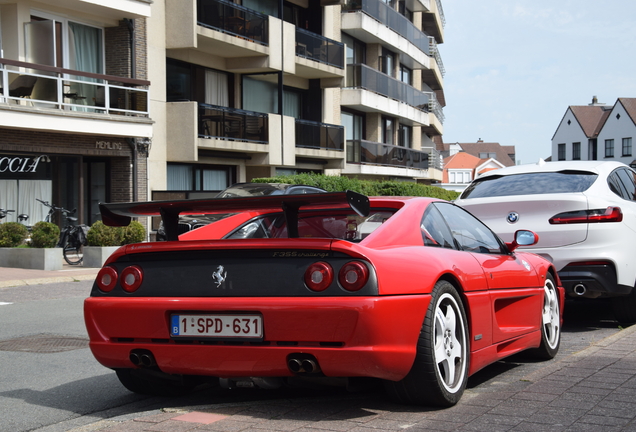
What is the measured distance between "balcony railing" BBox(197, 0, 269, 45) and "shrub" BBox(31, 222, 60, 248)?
35.3 feet

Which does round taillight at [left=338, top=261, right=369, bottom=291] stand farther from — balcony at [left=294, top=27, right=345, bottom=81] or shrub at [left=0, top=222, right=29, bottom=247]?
balcony at [left=294, top=27, right=345, bottom=81]

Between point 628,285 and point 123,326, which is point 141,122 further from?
point 123,326

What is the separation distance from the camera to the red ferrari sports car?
4289 mm

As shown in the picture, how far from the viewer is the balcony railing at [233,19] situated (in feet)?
85.9

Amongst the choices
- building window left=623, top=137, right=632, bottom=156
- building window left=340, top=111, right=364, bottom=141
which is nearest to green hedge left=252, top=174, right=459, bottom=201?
building window left=340, top=111, right=364, bottom=141

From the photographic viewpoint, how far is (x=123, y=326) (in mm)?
4754

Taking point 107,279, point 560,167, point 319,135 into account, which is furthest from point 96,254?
point 319,135

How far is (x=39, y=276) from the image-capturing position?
1544 cm

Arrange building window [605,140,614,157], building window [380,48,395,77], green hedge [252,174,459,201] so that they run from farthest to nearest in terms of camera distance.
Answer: building window [605,140,614,157], building window [380,48,395,77], green hedge [252,174,459,201]

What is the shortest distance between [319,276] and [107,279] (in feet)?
4.51

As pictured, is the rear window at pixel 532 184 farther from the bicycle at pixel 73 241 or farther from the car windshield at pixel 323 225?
the bicycle at pixel 73 241

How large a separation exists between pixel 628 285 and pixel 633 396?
3.35 meters

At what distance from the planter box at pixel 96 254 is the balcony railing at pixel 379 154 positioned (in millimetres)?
22428

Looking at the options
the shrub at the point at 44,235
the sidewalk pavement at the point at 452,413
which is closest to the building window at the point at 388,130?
the shrub at the point at 44,235
